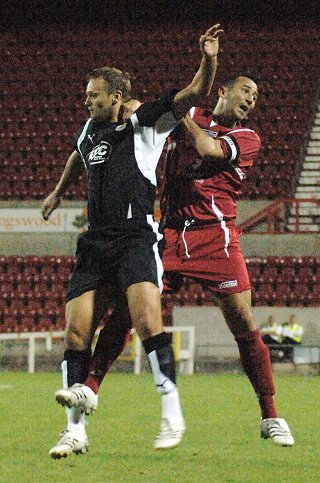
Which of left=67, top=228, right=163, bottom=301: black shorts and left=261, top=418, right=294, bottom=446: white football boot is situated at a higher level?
left=67, top=228, right=163, bottom=301: black shorts

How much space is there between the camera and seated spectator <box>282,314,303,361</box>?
51.3 feet

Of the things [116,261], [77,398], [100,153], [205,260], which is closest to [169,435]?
[77,398]

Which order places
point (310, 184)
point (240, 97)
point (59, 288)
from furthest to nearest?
1. point (310, 184)
2. point (59, 288)
3. point (240, 97)

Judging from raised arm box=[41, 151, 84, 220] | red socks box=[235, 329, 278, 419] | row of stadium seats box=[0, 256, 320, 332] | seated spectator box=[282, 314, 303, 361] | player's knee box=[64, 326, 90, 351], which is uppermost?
raised arm box=[41, 151, 84, 220]

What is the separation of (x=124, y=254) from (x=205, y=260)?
89 cm

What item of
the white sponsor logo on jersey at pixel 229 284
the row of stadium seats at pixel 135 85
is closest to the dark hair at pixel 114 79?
the white sponsor logo on jersey at pixel 229 284

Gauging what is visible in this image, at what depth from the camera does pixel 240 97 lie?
5.96 m

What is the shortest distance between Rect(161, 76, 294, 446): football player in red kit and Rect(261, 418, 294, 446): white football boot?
11 millimetres

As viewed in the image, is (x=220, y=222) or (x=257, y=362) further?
(x=220, y=222)

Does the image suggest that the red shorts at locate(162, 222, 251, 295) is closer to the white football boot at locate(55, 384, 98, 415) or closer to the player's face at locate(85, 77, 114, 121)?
the player's face at locate(85, 77, 114, 121)

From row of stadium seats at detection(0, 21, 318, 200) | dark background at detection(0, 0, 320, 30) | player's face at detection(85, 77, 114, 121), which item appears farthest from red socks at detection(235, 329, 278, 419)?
dark background at detection(0, 0, 320, 30)

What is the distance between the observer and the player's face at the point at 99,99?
5.34m

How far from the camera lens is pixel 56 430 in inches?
263

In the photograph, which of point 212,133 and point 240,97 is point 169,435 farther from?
point 240,97
